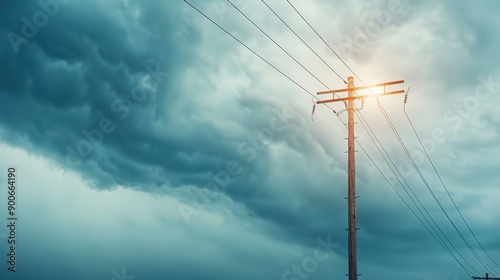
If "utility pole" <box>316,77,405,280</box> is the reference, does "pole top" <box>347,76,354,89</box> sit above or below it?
above

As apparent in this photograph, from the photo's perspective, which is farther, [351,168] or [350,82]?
[350,82]

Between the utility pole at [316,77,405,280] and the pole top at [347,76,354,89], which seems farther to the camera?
the pole top at [347,76,354,89]

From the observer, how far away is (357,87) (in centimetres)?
1739

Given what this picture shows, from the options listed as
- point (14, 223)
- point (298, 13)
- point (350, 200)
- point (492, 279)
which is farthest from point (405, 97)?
point (492, 279)

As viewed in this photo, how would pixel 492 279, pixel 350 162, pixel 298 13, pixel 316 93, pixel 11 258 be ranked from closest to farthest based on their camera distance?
1. pixel 298 13
2. pixel 350 162
3. pixel 11 258
4. pixel 316 93
5. pixel 492 279

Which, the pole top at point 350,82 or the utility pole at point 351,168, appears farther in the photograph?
the pole top at point 350,82

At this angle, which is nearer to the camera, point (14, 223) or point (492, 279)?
point (14, 223)

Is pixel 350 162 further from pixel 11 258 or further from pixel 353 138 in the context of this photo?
pixel 11 258

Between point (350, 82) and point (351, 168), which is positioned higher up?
point (350, 82)

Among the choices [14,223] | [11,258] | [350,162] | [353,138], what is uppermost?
[353,138]

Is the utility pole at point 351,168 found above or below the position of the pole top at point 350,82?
below

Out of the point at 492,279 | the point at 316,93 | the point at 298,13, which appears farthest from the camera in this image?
the point at 492,279

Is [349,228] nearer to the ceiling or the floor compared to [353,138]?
nearer to the floor

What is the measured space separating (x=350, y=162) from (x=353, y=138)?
1014 mm
